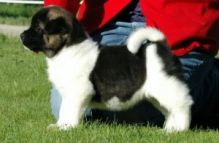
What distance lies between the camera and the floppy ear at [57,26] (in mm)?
4371

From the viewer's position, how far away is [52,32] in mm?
4406

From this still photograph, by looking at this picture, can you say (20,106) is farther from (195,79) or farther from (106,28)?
(195,79)

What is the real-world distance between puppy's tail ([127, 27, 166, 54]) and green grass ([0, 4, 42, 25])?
29.0 ft

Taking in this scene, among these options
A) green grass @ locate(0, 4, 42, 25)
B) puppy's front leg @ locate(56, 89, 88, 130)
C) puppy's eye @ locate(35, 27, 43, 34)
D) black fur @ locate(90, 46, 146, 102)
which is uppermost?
puppy's eye @ locate(35, 27, 43, 34)

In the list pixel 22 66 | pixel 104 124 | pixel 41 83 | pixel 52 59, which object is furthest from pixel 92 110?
pixel 22 66

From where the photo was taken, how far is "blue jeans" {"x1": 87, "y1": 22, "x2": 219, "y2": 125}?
509 cm

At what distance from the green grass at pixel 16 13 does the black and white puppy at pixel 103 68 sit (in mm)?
8757

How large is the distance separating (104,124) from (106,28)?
95 cm

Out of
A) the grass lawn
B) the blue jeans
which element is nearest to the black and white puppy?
the grass lawn

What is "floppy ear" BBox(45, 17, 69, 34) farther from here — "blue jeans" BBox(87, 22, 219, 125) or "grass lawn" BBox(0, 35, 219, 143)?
"blue jeans" BBox(87, 22, 219, 125)

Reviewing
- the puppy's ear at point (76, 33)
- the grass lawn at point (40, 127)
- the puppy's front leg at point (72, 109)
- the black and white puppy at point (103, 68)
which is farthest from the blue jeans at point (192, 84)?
the puppy's ear at point (76, 33)

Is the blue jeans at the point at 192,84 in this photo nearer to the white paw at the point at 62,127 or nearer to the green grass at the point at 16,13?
the white paw at the point at 62,127

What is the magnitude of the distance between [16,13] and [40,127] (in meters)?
10.7

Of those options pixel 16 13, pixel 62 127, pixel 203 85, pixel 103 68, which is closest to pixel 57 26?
pixel 103 68
